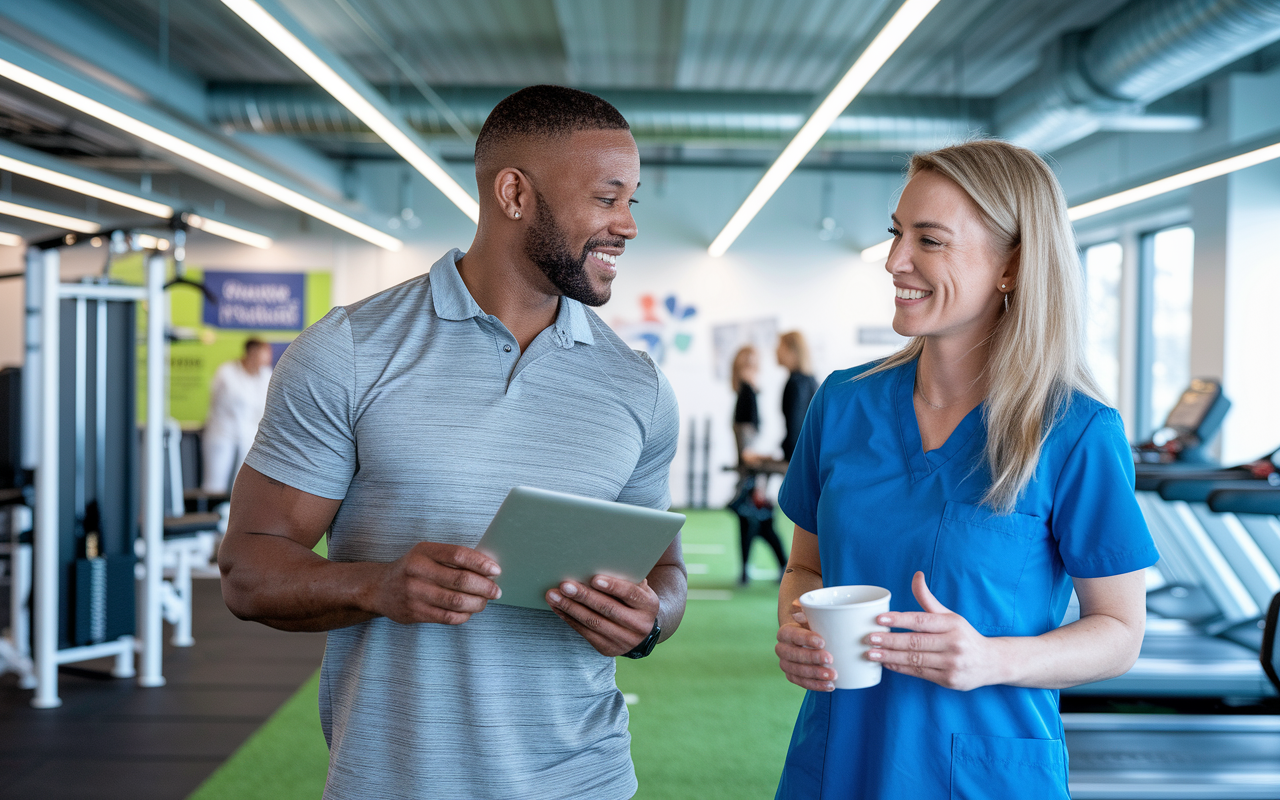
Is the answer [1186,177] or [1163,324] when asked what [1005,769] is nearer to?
[1186,177]

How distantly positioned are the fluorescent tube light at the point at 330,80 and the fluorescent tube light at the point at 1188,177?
9.17 ft

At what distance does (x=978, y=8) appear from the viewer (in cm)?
643

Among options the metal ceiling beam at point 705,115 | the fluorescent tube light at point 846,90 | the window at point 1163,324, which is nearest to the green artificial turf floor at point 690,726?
the fluorescent tube light at point 846,90

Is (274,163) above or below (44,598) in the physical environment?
above

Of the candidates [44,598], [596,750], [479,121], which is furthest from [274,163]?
[596,750]

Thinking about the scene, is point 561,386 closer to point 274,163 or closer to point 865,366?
point 865,366

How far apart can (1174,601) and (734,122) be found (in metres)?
4.47

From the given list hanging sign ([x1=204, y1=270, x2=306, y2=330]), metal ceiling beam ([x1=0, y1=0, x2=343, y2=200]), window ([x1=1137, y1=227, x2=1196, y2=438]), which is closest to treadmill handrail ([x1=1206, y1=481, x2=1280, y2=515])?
window ([x1=1137, y1=227, x2=1196, y2=438])

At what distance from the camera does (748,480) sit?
634cm

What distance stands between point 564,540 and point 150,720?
3.67m

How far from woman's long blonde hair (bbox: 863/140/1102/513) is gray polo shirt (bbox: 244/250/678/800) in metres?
0.57

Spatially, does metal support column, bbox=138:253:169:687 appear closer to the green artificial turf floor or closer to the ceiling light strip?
the green artificial turf floor

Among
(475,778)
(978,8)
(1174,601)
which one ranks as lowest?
(1174,601)

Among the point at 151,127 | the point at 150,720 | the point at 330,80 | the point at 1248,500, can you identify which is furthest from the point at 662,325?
the point at 1248,500
